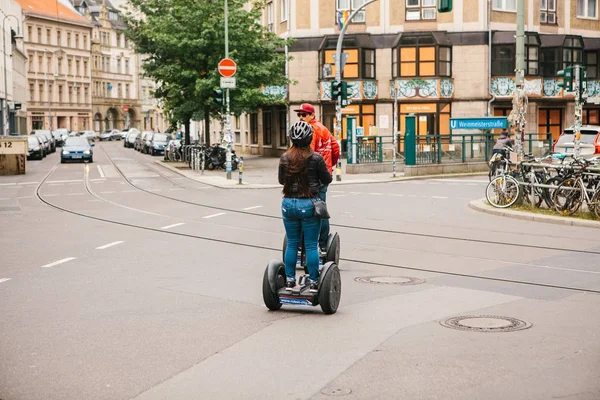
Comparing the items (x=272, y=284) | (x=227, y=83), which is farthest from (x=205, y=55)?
(x=272, y=284)

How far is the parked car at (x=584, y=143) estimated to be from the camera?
27.6 m

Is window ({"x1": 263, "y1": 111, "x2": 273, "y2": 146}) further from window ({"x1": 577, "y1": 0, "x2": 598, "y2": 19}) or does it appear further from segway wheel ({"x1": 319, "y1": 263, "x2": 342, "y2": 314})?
segway wheel ({"x1": 319, "y1": 263, "x2": 342, "y2": 314})

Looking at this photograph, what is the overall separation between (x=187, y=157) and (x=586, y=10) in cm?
2531

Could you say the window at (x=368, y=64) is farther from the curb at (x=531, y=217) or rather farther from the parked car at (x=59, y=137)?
the parked car at (x=59, y=137)

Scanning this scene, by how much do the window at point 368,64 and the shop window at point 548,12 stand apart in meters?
9.75

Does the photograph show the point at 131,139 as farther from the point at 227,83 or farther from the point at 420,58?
the point at 227,83

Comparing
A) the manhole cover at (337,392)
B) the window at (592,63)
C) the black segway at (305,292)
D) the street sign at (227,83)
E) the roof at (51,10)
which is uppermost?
the roof at (51,10)

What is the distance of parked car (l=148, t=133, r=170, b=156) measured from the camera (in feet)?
197

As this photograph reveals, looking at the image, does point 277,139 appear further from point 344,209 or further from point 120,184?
point 344,209

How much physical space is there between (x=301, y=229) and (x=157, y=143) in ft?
173

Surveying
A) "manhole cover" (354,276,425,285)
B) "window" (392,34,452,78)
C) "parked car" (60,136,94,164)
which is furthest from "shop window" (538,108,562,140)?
"manhole cover" (354,276,425,285)

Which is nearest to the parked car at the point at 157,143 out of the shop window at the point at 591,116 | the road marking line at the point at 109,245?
the shop window at the point at 591,116

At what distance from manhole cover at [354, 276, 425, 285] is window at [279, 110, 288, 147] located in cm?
4352

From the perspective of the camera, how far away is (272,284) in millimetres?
8438
